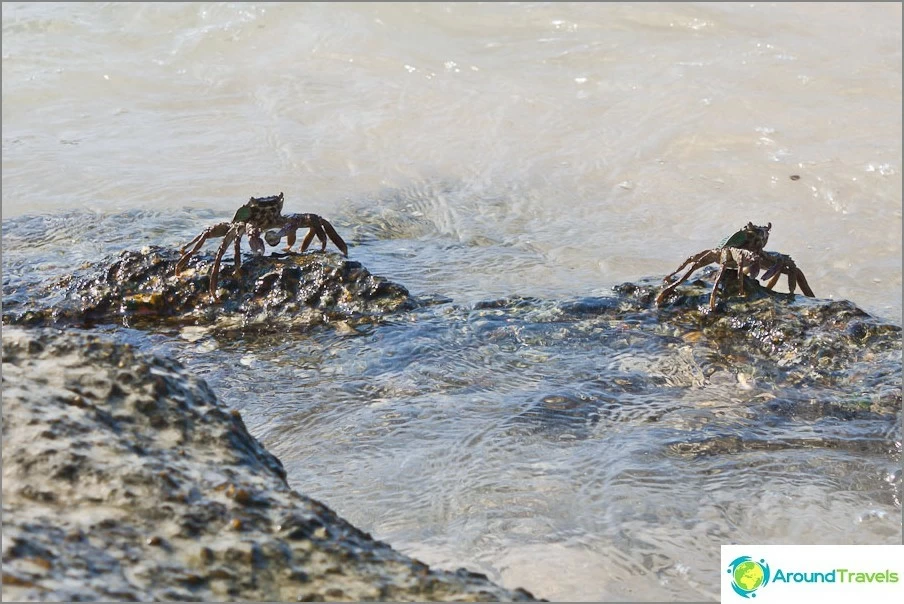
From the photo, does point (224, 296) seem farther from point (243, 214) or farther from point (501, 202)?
point (501, 202)

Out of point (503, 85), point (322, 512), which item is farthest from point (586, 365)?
point (503, 85)

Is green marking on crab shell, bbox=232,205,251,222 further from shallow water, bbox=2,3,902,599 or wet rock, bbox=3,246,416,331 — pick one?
shallow water, bbox=2,3,902,599

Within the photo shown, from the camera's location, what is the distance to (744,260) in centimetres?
567

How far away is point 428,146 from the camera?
10.6 meters

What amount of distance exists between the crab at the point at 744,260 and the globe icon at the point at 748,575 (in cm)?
248

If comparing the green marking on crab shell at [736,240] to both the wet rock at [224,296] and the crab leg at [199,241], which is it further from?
the crab leg at [199,241]

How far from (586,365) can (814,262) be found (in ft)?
12.3

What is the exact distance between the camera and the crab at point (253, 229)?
5.98m

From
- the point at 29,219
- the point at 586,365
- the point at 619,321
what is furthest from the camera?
the point at 29,219

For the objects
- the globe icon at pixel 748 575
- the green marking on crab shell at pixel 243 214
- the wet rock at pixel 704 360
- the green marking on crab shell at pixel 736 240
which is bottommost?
the globe icon at pixel 748 575

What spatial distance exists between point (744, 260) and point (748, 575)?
8.78 ft

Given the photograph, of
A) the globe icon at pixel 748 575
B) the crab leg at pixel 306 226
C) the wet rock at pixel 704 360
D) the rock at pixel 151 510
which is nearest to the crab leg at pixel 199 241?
the crab leg at pixel 306 226

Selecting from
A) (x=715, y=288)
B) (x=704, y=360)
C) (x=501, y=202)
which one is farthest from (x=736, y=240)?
(x=501, y=202)

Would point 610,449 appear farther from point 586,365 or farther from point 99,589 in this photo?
point 99,589
